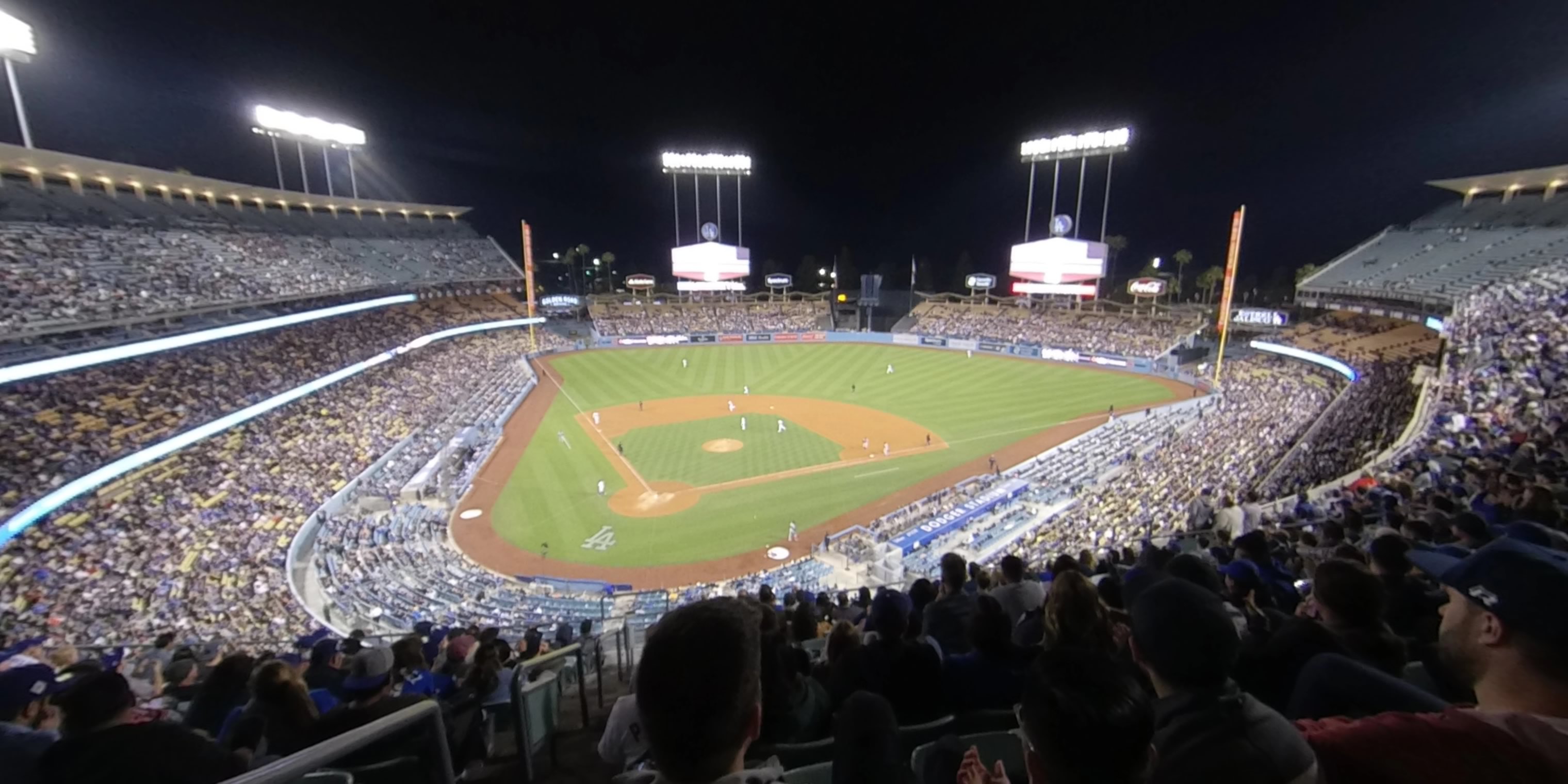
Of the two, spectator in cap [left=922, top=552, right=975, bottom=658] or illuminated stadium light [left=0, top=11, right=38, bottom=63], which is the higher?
illuminated stadium light [left=0, top=11, right=38, bottom=63]

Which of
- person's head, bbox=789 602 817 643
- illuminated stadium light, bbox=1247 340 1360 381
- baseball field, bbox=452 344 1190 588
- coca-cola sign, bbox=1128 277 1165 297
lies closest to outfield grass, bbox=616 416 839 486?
baseball field, bbox=452 344 1190 588

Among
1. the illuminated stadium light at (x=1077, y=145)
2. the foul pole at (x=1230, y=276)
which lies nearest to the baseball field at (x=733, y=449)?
the foul pole at (x=1230, y=276)

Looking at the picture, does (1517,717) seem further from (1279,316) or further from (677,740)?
(1279,316)

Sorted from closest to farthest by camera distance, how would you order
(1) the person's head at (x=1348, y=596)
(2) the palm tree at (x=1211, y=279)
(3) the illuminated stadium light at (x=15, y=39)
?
(1) the person's head at (x=1348, y=596), (3) the illuminated stadium light at (x=15, y=39), (2) the palm tree at (x=1211, y=279)

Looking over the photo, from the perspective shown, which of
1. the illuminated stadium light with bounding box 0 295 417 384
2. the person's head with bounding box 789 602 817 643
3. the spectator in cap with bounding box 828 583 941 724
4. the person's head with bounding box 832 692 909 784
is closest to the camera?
the person's head with bounding box 832 692 909 784

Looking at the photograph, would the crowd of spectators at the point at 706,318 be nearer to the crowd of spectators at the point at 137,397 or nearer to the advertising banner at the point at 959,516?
the crowd of spectators at the point at 137,397

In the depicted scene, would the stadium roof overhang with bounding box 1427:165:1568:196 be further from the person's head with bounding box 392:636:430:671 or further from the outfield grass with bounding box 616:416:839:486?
the person's head with bounding box 392:636:430:671

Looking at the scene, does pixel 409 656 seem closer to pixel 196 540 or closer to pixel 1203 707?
pixel 1203 707
